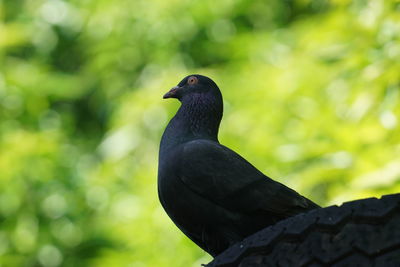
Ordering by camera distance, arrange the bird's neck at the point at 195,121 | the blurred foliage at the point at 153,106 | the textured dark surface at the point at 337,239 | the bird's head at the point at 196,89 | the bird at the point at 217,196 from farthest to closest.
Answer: the blurred foliage at the point at 153,106 → the bird's head at the point at 196,89 → the bird's neck at the point at 195,121 → the bird at the point at 217,196 → the textured dark surface at the point at 337,239

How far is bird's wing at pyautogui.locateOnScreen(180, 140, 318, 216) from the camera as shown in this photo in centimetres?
171

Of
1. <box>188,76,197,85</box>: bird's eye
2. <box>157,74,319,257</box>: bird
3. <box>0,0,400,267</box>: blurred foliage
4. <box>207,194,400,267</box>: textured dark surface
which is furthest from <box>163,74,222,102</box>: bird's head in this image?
<box>0,0,400,267</box>: blurred foliage

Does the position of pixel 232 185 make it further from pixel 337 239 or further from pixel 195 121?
pixel 337 239

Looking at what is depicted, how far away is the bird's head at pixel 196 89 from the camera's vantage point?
2049 mm

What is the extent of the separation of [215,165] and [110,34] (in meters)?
4.63

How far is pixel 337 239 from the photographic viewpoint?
1383mm

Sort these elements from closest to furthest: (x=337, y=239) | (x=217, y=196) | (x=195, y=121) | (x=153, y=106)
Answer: (x=337, y=239)
(x=217, y=196)
(x=195, y=121)
(x=153, y=106)

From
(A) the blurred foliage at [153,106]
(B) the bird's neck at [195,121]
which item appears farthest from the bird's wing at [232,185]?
(A) the blurred foliage at [153,106]

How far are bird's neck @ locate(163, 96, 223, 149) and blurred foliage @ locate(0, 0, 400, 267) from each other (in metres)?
1.05

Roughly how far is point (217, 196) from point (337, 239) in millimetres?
404

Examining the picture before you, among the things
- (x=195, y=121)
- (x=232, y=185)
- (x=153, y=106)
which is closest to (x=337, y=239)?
(x=232, y=185)

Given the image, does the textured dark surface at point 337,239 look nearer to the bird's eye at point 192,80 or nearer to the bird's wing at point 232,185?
the bird's wing at point 232,185

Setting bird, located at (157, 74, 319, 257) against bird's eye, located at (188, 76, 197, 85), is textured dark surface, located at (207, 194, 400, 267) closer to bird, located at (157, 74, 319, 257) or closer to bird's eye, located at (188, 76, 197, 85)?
bird, located at (157, 74, 319, 257)

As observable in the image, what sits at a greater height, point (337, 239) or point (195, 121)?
point (195, 121)
